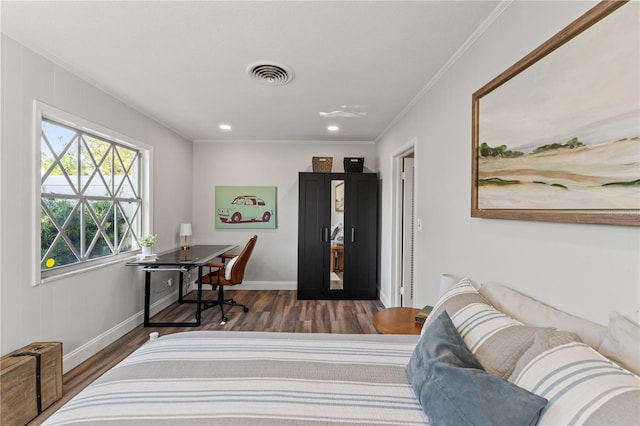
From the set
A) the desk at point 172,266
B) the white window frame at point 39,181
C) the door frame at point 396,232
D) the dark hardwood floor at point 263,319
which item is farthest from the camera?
the door frame at point 396,232

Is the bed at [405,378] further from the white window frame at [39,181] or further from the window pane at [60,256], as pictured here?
the window pane at [60,256]

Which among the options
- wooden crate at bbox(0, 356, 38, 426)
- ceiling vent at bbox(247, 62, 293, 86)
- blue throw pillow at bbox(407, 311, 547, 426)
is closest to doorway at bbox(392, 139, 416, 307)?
ceiling vent at bbox(247, 62, 293, 86)

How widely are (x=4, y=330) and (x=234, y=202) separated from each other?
3206 millimetres

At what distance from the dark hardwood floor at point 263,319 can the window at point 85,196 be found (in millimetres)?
880

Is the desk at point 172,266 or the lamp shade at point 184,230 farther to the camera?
the lamp shade at point 184,230

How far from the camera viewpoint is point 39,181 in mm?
2141

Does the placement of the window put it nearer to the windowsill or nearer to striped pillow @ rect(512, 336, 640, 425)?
the windowsill

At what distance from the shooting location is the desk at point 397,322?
1868 millimetres

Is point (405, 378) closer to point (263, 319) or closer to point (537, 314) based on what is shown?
point (537, 314)

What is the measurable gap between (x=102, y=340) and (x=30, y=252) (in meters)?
1.21

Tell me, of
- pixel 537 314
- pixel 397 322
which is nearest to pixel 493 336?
pixel 537 314

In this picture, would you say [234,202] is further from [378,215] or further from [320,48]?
[320,48]

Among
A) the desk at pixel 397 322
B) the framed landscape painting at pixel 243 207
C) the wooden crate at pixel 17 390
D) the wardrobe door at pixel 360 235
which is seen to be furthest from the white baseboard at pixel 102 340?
the wardrobe door at pixel 360 235

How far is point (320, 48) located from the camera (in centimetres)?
199
